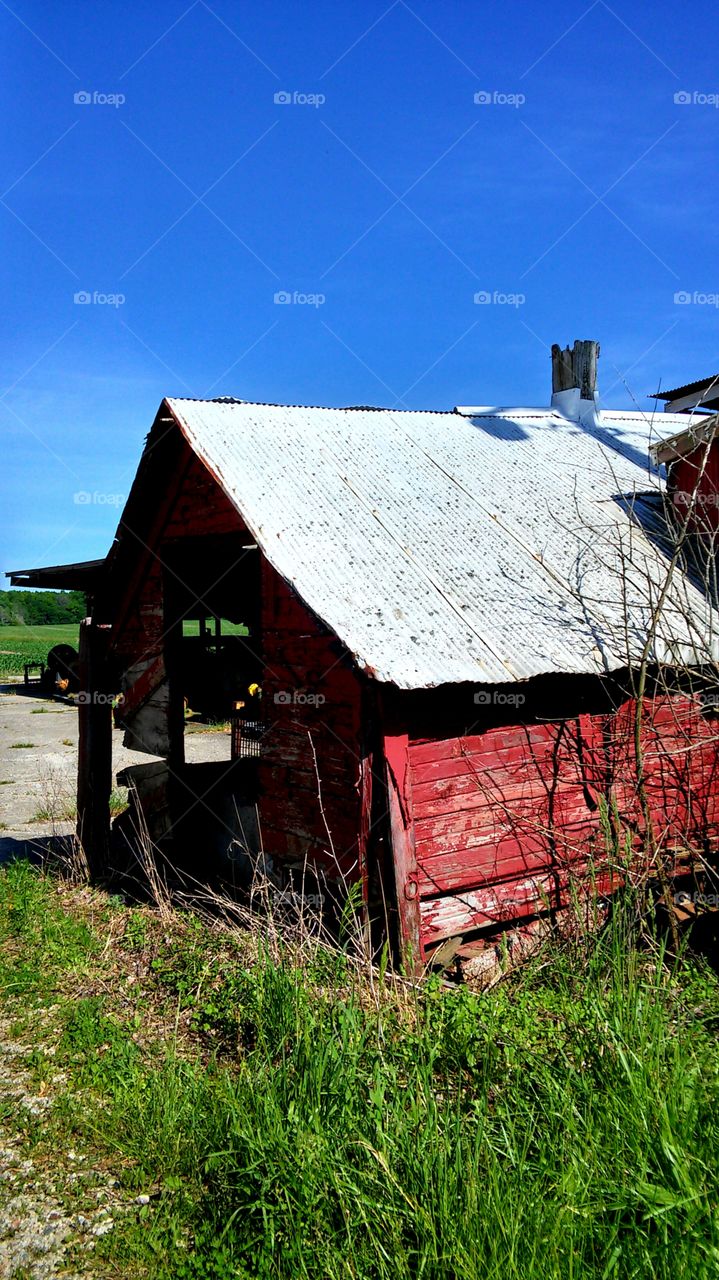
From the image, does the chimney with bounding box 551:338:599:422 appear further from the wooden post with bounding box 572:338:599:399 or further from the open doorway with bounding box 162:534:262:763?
the open doorway with bounding box 162:534:262:763

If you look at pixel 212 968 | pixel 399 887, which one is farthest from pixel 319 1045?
pixel 212 968

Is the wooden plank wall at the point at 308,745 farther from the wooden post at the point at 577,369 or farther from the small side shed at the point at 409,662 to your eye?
the wooden post at the point at 577,369

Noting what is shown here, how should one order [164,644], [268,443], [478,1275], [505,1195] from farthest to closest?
[164,644] < [268,443] < [505,1195] < [478,1275]

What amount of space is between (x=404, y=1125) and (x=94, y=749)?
21.2 feet

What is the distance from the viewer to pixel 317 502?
24.7 feet

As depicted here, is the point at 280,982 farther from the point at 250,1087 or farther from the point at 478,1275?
the point at 478,1275

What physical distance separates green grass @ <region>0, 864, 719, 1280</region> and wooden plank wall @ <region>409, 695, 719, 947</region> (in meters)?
0.91

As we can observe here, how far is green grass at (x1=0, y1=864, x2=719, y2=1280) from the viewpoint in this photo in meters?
3.05

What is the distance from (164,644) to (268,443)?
7.65ft

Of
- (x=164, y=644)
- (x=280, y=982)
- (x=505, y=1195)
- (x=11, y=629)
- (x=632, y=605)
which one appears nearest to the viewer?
(x=505, y=1195)

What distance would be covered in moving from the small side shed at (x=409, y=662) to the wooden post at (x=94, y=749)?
0.79 ft

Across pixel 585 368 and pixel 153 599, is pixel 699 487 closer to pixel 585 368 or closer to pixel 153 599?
pixel 585 368

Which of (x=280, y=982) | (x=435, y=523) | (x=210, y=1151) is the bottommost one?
(x=210, y=1151)

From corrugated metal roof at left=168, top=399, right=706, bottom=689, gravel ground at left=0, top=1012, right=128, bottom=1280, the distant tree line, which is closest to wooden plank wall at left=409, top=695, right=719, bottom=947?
corrugated metal roof at left=168, top=399, right=706, bottom=689
